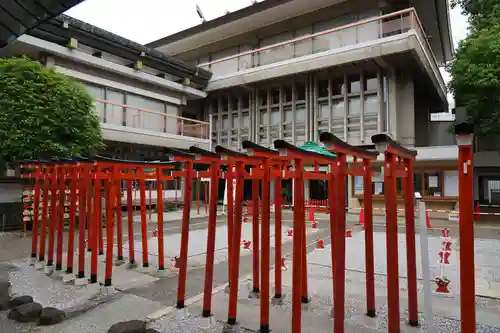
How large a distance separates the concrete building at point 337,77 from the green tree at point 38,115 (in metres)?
10.6

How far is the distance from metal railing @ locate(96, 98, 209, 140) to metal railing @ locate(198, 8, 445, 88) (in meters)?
4.11

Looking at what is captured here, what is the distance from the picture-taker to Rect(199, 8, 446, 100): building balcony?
15.8m

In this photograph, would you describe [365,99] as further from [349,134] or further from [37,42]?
[37,42]

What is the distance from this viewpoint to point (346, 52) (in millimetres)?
17125

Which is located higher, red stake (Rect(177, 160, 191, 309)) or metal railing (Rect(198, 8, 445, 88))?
metal railing (Rect(198, 8, 445, 88))

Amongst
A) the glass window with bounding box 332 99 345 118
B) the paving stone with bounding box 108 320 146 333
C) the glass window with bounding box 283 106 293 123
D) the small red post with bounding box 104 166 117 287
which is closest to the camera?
the paving stone with bounding box 108 320 146 333

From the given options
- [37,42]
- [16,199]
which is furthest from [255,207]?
[37,42]

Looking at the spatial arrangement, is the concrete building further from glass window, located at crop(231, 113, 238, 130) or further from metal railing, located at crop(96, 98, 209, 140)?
metal railing, located at crop(96, 98, 209, 140)

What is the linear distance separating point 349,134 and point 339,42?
4565mm

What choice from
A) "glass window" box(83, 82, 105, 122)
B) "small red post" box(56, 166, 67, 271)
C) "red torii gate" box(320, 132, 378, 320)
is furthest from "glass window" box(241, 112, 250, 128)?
"red torii gate" box(320, 132, 378, 320)

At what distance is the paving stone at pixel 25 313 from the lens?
15.1ft

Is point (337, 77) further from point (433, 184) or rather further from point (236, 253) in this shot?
point (236, 253)

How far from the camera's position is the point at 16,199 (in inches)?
489

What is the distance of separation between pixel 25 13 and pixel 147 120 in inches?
597
